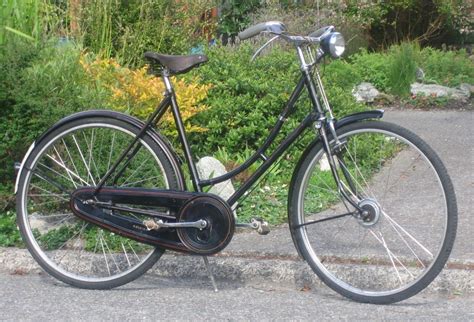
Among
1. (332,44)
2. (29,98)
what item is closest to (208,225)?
(332,44)


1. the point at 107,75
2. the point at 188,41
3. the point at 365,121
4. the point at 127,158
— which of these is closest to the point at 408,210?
the point at 365,121

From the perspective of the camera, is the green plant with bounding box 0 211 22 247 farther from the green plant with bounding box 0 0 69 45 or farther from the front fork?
the front fork

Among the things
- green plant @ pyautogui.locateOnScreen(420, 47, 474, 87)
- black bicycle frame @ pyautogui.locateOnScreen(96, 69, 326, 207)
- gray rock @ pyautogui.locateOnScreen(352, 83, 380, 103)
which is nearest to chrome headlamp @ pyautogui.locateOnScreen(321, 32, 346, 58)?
black bicycle frame @ pyautogui.locateOnScreen(96, 69, 326, 207)

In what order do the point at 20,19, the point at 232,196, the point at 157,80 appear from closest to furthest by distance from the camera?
the point at 232,196, the point at 20,19, the point at 157,80

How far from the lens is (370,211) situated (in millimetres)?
4539

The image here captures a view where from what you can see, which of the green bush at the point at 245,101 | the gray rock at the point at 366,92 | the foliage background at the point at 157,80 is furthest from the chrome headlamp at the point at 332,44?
the gray rock at the point at 366,92

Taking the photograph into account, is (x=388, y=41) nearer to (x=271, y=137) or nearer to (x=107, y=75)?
(x=107, y=75)

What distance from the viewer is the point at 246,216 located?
5871 mm

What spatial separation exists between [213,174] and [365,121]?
179 cm

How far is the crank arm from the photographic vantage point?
4.65 metres

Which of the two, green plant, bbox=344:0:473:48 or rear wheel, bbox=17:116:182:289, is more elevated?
green plant, bbox=344:0:473:48

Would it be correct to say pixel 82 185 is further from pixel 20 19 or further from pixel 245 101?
pixel 245 101

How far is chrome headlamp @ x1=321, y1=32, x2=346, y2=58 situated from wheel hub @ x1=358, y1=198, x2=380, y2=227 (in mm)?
779

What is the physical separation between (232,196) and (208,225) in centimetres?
23
